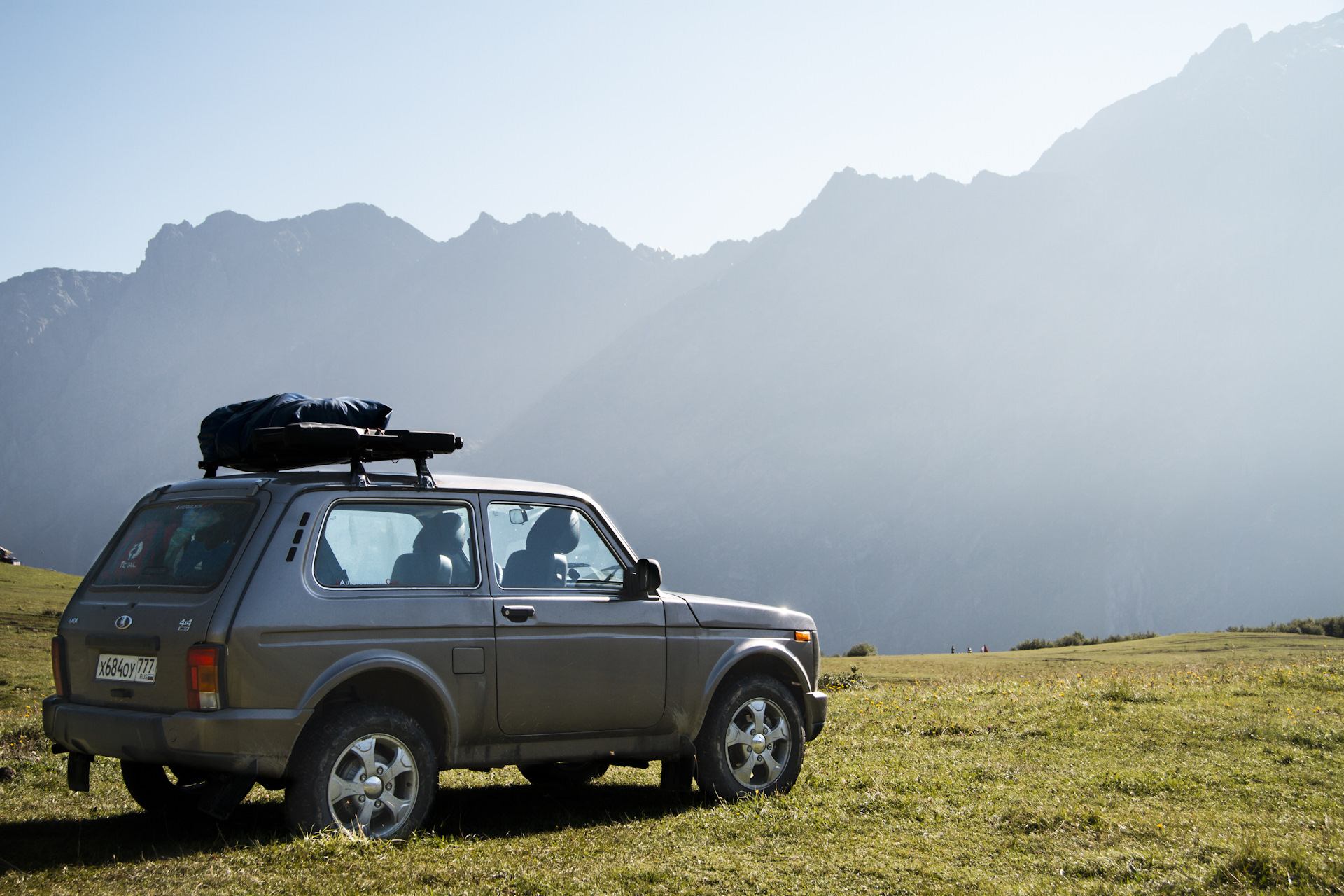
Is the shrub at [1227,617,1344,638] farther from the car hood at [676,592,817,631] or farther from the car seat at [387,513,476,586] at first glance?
the car seat at [387,513,476,586]

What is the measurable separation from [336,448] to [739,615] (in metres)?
3.00

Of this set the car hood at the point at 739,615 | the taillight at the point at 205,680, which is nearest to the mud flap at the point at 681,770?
the car hood at the point at 739,615

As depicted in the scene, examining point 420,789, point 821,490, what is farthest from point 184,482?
point 821,490

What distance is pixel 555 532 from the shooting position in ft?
21.5

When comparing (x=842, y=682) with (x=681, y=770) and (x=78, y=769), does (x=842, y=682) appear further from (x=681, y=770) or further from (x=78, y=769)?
(x=78, y=769)

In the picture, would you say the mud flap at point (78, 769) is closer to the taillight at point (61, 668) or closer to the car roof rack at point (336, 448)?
the taillight at point (61, 668)

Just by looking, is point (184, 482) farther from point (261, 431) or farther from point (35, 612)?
point (35, 612)

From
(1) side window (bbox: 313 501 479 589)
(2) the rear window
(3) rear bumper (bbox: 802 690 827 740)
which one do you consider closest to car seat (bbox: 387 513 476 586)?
(1) side window (bbox: 313 501 479 589)

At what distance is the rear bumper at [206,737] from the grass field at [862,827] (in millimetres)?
456

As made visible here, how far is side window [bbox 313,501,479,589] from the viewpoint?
554 centimetres

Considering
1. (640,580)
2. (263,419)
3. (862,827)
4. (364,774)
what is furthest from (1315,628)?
(263,419)

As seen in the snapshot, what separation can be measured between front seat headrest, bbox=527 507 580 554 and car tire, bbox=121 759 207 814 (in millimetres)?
2403

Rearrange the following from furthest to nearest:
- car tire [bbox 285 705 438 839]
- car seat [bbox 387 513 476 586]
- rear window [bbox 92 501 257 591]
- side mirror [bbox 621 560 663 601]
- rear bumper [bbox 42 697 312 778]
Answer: side mirror [bbox 621 560 663 601]
car seat [bbox 387 513 476 586]
rear window [bbox 92 501 257 591]
car tire [bbox 285 705 438 839]
rear bumper [bbox 42 697 312 778]

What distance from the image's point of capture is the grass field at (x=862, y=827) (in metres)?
4.71
